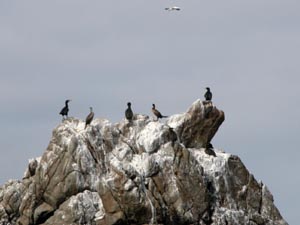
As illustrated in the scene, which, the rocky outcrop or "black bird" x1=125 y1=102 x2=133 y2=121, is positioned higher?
"black bird" x1=125 y1=102 x2=133 y2=121

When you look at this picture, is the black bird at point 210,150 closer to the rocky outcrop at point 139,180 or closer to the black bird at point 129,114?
the rocky outcrop at point 139,180

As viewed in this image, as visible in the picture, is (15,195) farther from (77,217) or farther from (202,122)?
(202,122)

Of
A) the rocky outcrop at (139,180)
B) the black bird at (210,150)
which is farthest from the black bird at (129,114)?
the black bird at (210,150)

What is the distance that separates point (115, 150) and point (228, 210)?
9.36m

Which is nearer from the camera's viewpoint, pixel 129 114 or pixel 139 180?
pixel 139 180

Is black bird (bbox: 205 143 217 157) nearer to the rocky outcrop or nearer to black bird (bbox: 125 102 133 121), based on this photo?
the rocky outcrop

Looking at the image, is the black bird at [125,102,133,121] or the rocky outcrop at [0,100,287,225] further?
the black bird at [125,102,133,121]

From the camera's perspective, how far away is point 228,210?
10688 cm

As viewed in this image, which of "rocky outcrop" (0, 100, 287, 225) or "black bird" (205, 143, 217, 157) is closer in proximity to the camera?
"rocky outcrop" (0, 100, 287, 225)

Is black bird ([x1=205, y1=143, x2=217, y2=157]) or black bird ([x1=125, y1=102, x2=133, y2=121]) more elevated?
black bird ([x1=125, y1=102, x2=133, y2=121])

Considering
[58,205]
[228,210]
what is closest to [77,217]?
[58,205]

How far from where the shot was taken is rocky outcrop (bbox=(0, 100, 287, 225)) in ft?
338

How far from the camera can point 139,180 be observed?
103812mm

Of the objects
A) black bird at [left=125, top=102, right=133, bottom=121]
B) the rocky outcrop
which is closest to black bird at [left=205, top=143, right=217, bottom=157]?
the rocky outcrop
